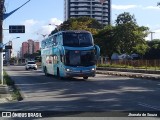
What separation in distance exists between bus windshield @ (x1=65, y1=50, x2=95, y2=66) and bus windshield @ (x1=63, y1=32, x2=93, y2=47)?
58cm

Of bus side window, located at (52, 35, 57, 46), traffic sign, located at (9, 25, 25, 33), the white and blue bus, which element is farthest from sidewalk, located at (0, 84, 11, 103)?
bus side window, located at (52, 35, 57, 46)

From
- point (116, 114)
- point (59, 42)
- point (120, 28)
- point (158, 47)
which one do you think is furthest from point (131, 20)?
point (116, 114)

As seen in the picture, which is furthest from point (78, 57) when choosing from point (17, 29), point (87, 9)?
point (87, 9)

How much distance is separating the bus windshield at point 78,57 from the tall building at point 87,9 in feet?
310

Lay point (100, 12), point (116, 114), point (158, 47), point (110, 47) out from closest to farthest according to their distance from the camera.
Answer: point (116, 114) < point (110, 47) < point (158, 47) < point (100, 12)

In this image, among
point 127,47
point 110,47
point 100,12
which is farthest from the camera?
point 100,12

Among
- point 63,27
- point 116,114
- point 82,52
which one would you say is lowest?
point 116,114

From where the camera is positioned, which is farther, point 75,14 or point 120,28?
point 75,14

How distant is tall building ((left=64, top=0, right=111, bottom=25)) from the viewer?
428 ft

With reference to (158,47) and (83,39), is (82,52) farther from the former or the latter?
(158,47)

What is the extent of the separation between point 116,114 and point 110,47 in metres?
77.0

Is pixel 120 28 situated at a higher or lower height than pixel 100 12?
lower

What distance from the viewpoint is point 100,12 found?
138 m

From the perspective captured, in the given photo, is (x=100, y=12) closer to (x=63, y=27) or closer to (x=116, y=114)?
(x=63, y=27)
